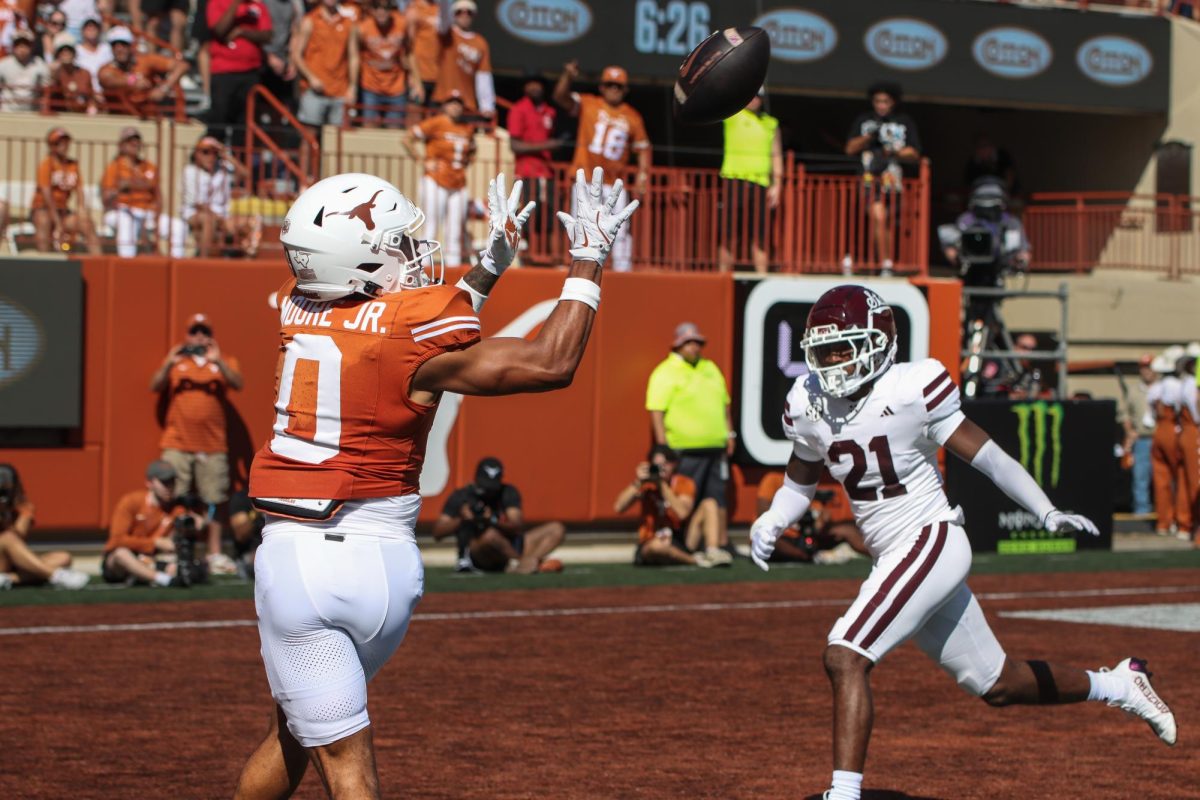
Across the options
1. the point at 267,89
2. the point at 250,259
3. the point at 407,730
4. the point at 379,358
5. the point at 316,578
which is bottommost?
the point at 407,730

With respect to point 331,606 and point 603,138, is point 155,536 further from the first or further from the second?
point 331,606

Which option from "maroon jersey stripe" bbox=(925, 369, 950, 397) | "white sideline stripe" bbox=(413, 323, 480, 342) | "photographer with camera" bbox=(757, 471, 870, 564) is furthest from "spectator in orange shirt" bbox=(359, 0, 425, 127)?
"white sideline stripe" bbox=(413, 323, 480, 342)

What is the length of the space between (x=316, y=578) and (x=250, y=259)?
11104mm

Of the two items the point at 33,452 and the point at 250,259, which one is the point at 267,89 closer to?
the point at 250,259

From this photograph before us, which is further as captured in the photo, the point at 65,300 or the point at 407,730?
the point at 65,300

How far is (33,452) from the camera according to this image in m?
14.2

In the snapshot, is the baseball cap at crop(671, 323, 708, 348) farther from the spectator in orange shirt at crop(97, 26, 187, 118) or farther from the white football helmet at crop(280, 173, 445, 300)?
the white football helmet at crop(280, 173, 445, 300)

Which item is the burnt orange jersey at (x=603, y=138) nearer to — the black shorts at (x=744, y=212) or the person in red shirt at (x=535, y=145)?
the person in red shirt at (x=535, y=145)

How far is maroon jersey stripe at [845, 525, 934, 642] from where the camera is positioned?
19.9 ft

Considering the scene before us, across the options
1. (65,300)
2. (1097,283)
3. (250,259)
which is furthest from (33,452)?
(1097,283)

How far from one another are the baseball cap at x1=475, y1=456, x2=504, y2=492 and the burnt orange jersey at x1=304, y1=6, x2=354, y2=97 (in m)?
4.66

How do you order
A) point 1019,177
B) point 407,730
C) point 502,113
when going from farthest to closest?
point 1019,177
point 502,113
point 407,730

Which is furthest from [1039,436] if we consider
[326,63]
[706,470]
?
[326,63]

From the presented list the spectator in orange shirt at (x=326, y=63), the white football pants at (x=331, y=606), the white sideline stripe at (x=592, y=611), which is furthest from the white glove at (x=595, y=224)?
the spectator in orange shirt at (x=326, y=63)
